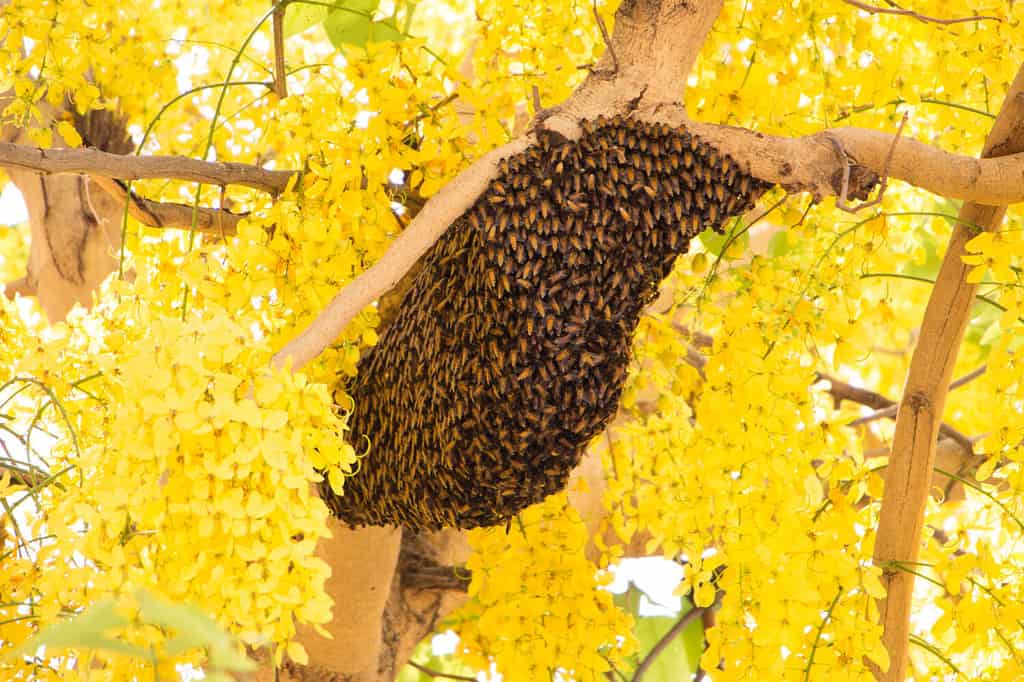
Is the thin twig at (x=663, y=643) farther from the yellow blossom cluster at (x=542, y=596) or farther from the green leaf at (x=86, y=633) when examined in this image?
the green leaf at (x=86, y=633)

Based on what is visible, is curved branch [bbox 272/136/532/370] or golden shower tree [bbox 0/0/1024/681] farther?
curved branch [bbox 272/136/532/370]

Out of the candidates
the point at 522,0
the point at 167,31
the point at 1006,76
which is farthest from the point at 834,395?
the point at 167,31

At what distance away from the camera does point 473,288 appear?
102cm

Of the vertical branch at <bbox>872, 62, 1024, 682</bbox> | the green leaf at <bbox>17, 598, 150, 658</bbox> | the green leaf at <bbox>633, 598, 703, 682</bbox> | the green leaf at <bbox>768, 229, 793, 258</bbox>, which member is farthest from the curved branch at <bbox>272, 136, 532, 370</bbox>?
the green leaf at <bbox>633, 598, 703, 682</bbox>

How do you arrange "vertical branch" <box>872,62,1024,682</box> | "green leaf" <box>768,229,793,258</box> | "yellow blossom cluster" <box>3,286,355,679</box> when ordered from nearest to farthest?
1. "yellow blossom cluster" <box>3,286,355,679</box>
2. "vertical branch" <box>872,62,1024,682</box>
3. "green leaf" <box>768,229,793,258</box>

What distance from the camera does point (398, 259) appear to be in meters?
0.96

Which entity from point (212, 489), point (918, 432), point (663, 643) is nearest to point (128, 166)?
point (212, 489)

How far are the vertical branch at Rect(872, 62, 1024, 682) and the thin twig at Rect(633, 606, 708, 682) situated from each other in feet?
1.51

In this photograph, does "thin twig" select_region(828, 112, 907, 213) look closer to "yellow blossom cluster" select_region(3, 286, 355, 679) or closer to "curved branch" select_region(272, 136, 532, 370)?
"curved branch" select_region(272, 136, 532, 370)

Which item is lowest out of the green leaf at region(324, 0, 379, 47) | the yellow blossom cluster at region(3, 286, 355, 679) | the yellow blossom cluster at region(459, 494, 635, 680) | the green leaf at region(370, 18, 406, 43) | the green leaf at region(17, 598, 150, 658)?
the green leaf at region(17, 598, 150, 658)

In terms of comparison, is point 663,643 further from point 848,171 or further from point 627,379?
point 848,171

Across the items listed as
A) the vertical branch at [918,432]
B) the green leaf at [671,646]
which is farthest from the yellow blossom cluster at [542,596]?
the green leaf at [671,646]

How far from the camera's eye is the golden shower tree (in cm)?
77

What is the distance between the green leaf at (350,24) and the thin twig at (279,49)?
13 cm
